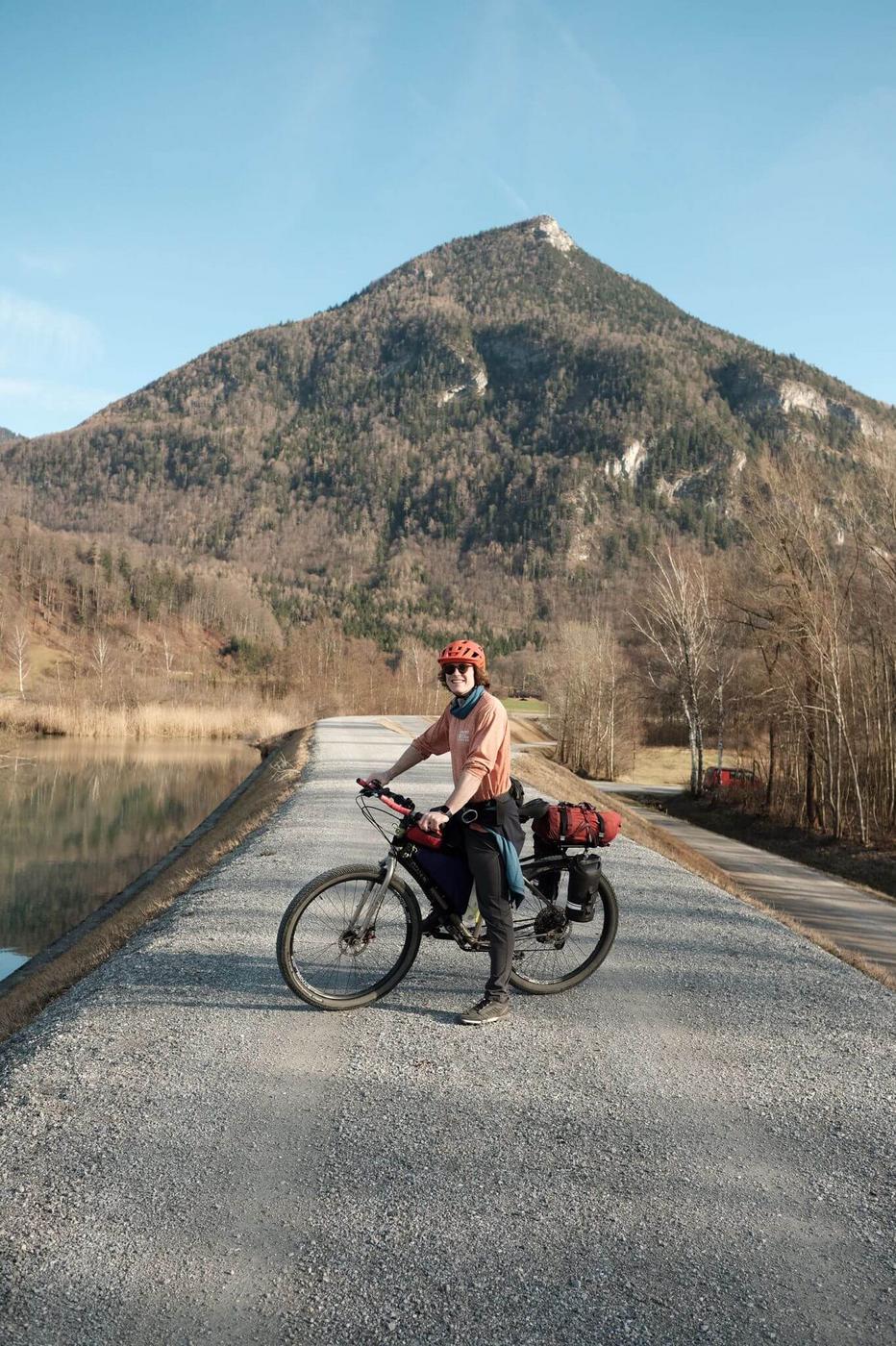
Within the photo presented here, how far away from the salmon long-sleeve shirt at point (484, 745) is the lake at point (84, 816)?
1037cm

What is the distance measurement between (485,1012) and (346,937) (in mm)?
894

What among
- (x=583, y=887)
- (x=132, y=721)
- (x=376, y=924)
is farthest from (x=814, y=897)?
(x=132, y=721)

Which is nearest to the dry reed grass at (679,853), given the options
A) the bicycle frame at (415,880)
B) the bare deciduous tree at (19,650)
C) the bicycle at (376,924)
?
the bicycle at (376,924)

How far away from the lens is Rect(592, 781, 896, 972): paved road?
1638cm

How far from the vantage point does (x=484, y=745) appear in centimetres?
530

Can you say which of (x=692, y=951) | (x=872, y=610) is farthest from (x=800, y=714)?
(x=692, y=951)

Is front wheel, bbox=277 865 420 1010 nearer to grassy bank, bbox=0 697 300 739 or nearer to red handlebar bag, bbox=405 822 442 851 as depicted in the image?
red handlebar bag, bbox=405 822 442 851

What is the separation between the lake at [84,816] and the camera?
17.4m

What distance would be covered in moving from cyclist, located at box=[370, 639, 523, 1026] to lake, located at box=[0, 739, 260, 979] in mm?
10098

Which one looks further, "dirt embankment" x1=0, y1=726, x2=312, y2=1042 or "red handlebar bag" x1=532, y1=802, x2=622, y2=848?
"dirt embankment" x1=0, y1=726, x2=312, y2=1042

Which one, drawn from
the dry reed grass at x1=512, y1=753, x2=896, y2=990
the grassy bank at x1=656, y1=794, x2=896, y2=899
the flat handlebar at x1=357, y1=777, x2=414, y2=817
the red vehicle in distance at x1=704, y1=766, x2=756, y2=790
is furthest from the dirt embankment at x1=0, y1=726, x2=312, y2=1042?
the red vehicle in distance at x1=704, y1=766, x2=756, y2=790

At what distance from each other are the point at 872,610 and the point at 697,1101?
23.1 metres

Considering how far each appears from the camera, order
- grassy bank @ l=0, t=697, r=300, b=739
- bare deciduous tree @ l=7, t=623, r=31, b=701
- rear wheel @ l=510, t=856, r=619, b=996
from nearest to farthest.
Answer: rear wheel @ l=510, t=856, r=619, b=996 < grassy bank @ l=0, t=697, r=300, b=739 < bare deciduous tree @ l=7, t=623, r=31, b=701

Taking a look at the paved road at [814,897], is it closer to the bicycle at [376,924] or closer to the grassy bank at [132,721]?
the bicycle at [376,924]
